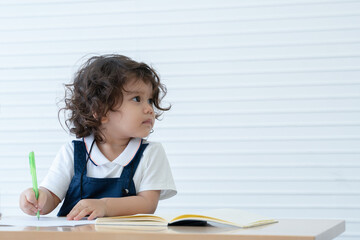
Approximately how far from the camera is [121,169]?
1.66m

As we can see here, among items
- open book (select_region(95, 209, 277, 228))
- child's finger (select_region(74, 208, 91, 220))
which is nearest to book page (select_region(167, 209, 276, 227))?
open book (select_region(95, 209, 277, 228))

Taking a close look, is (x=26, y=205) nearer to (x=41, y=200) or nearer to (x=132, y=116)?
(x=41, y=200)

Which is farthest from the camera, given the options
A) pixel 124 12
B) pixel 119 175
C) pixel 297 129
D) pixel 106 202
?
pixel 124 12

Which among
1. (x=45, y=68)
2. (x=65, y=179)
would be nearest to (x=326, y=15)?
(x=45, y=68)

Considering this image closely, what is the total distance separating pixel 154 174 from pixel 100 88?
0.30 metres

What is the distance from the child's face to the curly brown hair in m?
0.02

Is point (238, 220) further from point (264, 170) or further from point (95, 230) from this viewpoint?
point (264, 170)

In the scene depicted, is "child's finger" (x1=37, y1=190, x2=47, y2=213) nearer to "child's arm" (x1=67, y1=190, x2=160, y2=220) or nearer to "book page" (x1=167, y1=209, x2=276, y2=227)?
"child's arm" (x1=67, y1=190, x2=160, y2=220)

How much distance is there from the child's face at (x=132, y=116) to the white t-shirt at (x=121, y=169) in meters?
0.05

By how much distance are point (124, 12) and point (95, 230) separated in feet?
6.20

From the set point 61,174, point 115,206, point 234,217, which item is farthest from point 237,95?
point 234,217

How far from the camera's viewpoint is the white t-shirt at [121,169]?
5.42 ft

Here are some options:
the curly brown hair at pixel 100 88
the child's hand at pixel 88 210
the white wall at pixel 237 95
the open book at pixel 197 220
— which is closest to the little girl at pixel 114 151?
the curly brown hair at pixel 100 88

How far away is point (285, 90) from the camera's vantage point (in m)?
2.67
